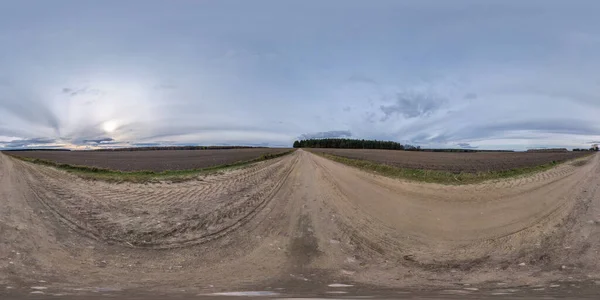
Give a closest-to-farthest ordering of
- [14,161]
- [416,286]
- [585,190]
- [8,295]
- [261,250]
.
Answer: [8,295]
[416,286]
[261,250]
[585,190]
[14,161]

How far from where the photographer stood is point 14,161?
2475cm

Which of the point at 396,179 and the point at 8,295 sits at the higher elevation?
the point at 396,179

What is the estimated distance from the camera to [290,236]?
36.0 feet

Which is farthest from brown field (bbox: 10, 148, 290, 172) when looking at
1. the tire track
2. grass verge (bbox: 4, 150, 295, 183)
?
the tire track

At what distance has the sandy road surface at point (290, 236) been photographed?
8.42 meters

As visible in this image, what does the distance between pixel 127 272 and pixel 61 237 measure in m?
3.36

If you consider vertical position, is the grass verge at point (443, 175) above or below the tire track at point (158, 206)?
above

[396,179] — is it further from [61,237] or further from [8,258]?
[8,258]

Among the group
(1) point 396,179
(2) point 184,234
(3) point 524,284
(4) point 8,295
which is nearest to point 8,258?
(4) point 8,295

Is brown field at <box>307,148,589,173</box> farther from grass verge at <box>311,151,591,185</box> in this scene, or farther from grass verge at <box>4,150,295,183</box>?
grass verge at <box>4,150,295,183</box>

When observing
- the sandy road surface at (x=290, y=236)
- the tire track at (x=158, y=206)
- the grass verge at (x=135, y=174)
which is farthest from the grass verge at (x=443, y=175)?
the grass verge at (x=135, y=174)

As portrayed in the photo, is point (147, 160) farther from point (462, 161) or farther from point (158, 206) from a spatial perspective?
point (462, 161)

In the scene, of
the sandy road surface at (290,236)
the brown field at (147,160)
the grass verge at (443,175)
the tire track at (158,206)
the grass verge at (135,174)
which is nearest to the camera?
the sandy road surface at (290,236)

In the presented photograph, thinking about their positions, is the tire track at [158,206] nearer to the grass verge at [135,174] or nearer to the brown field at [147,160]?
the grass verge at [135,174]
